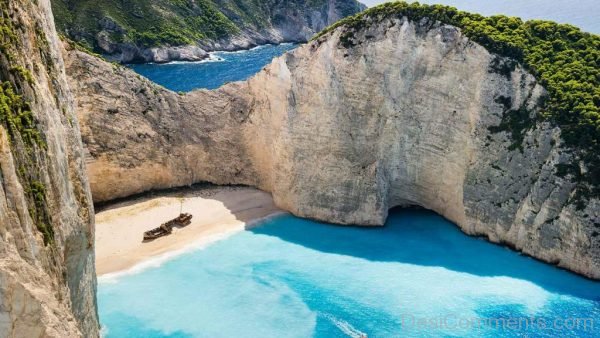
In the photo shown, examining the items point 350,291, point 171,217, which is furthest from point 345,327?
point 171,217

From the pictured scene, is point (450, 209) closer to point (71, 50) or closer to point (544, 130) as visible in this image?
point (544, 130)

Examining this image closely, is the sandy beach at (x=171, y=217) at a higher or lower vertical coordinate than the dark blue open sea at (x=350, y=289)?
higher

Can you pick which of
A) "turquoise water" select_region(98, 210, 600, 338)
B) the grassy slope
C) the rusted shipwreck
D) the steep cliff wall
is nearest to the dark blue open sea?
"turquoise water" select_region(98, 210, 600, 338)

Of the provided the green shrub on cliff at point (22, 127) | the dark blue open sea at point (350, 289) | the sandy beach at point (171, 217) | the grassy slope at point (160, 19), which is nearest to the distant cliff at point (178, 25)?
the grassy slope at point (160, 19)

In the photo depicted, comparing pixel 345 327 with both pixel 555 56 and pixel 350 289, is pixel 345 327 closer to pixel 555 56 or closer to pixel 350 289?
pixel 350 289

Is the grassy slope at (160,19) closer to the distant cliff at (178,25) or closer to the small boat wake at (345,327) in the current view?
the distant cliff at (178,25)
